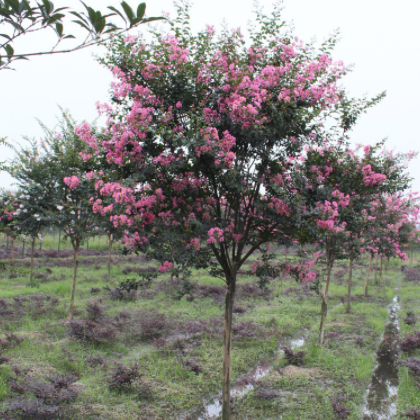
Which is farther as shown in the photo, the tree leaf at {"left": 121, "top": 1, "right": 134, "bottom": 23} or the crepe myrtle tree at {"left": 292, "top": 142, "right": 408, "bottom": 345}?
the crepe myrtle tree at {"left": 292, "top": 142, "right": 408, "bottom": 345}

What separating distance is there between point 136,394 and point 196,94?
503 cm

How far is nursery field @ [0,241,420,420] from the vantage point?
17.9 ft

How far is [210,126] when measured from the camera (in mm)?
4074

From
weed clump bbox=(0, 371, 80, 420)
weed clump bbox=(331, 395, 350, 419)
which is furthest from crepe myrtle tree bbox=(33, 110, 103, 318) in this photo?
weed clump bbox=(331, 395, 350, 419)

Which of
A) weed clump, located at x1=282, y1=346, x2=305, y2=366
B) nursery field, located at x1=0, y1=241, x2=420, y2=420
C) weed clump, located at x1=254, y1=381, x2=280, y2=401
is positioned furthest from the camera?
weed clump, located at x1=282, y1=346, x2=305, y2=366

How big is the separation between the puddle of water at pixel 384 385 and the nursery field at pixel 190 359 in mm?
26

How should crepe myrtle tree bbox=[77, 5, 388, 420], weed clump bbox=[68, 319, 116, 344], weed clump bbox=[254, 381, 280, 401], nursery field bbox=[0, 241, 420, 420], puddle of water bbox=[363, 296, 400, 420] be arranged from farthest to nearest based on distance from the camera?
weed clump bbox=[68, 319, 116, 344] → weed clump bbox=[254, 381, 280, 401] → puddle of water bbox=[363, 296, 400, 420] → nursery field bbox=[0, 241, 420, 420] → crepe myrtle tree bbox=[77, 5, 388, 420]

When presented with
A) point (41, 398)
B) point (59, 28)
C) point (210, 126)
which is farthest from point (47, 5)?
point (41, 398)

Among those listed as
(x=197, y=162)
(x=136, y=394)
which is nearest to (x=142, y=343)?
(x=136, y=394)

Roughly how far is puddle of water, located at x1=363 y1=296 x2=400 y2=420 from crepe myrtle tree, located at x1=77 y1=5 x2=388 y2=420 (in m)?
2.92

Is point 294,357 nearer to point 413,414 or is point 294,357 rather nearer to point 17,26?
point 413,414

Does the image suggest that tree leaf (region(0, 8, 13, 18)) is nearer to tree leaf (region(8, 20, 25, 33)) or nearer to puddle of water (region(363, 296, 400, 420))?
tree leaf (region(8, 20, 25, 33))

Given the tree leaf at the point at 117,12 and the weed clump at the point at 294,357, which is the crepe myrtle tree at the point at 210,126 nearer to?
the tree leaf at the point at 117,12

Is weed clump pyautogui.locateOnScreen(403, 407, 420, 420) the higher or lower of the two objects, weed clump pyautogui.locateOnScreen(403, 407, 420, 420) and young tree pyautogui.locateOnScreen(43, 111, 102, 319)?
the lower
